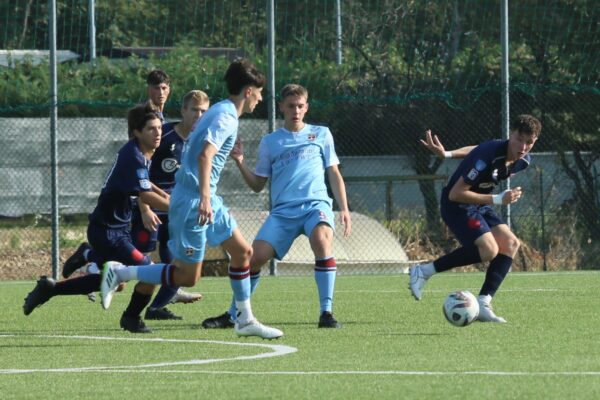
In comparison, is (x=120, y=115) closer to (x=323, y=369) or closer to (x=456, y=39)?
(x=456, y=39)

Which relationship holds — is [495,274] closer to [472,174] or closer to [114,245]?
[472,174]

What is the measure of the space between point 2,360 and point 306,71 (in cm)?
1230

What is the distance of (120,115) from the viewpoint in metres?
21.2

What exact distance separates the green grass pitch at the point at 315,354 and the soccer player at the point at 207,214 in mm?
382

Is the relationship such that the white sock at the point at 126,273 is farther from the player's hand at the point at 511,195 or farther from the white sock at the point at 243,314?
the player's hand at the point at 511,195

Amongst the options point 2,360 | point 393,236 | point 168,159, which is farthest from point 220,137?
point 393,236

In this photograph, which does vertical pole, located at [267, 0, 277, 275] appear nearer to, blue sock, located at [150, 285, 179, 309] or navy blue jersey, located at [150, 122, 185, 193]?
navy blue jersey, located at [150, 122, 185, 193]

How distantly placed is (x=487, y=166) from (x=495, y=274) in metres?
0.82

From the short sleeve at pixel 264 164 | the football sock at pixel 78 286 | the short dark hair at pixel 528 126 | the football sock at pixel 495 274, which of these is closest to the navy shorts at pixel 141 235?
the football sock at pixel 78 286

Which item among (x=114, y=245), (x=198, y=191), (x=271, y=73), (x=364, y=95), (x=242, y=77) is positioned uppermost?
(x=271, y=73)

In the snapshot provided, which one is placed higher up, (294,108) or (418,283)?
(294,108)

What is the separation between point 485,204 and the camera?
414 inches

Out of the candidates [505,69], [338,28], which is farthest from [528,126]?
[338,28]

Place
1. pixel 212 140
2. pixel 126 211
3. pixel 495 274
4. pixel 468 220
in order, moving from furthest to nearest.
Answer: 1. pixel 468 220
2. pixel 495 274
3. pixel 126 211
4. pixel 212 140
